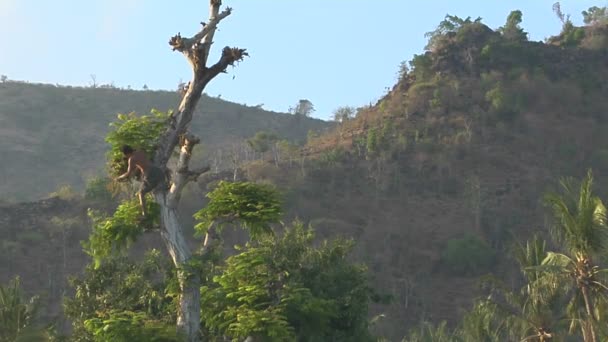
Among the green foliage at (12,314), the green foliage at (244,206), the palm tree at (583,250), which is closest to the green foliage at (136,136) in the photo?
the green foliage at (244,206)

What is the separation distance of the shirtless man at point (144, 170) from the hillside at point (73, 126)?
71.9 metres

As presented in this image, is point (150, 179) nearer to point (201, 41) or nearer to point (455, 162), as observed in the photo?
point (201, 41)

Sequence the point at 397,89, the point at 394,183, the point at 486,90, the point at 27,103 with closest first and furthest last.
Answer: the point at 394,183, the point at 486,90, the point at 397,89, the point at 27,103

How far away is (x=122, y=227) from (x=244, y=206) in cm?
194

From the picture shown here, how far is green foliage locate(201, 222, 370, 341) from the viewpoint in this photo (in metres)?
16.1

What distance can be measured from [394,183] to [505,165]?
344 inches

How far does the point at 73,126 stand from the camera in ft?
352

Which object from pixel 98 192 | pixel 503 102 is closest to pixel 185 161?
pixel 98 192

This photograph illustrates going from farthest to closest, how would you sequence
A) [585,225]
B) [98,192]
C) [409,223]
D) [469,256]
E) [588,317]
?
[409,223] < [98,192] < [469,256] < [588,317] < [585,225]

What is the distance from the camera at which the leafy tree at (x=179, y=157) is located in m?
14.6

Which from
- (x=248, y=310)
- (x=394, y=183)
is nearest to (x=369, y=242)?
(x=394, y=183)

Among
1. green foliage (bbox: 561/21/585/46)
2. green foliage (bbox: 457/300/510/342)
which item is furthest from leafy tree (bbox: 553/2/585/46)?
green foliage (bbox: 457/300/510/342)

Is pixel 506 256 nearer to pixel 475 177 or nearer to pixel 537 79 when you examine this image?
pixel 475 177

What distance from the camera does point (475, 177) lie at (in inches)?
2749
